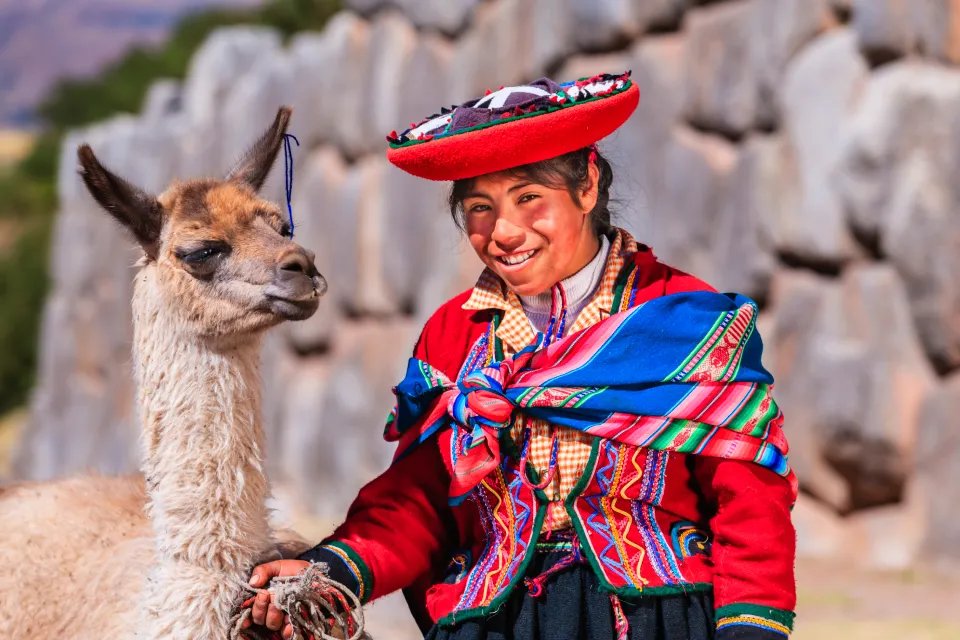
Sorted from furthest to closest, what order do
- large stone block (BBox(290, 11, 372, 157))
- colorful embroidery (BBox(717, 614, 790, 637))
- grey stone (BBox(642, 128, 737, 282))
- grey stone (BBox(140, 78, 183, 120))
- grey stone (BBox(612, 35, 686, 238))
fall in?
grey stone (BBox(140, 78, 183, 120))
large stone block (BBox(290, 11, 372, 157))
grey stone (BBox(612, 35, 686, 238))
grey stone (BBox(642, 128, 737, 282))
colorful embroidery (BBox(717, 614, 790, 637))

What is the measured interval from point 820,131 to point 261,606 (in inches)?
177

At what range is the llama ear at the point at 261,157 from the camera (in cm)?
226

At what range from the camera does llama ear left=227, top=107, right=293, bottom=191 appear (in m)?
2.26

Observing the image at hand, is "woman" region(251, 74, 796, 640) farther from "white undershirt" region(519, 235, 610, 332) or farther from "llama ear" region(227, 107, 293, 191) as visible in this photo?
"llama ear" region(227, 107, 293, 191)

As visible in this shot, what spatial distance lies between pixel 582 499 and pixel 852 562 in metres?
4.21

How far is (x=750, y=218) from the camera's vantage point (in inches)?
244

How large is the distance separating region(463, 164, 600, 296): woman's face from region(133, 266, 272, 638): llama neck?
470 mm

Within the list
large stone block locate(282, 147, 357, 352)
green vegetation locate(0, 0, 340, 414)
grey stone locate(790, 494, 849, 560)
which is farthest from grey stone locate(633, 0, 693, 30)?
green vegetation locate(0, 0, 340, 414)

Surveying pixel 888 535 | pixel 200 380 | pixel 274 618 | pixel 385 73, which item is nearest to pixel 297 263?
pixel 200 380

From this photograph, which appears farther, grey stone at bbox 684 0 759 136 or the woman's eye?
grey stone at bbox 684 0 759 136

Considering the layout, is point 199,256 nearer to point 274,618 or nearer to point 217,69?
point 274,618

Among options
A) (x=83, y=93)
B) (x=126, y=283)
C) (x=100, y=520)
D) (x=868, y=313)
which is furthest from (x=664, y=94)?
(x=83, y=93)

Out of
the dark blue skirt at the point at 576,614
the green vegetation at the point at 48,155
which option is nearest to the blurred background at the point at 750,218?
the dark blue skirt at the point at 576,614

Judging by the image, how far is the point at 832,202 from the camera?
574 cm
